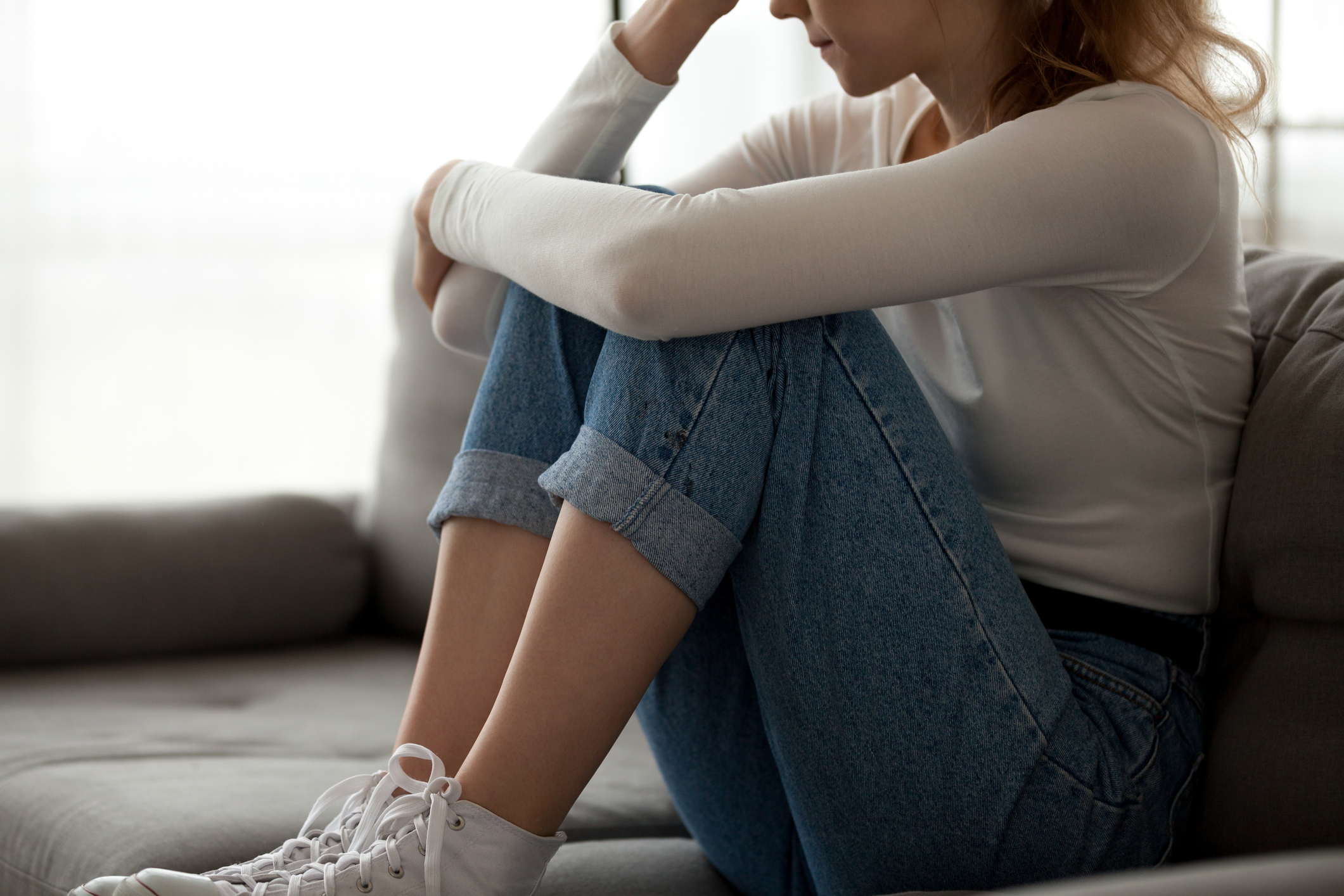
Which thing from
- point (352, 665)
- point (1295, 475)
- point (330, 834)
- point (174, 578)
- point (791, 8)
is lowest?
point (352, 665)

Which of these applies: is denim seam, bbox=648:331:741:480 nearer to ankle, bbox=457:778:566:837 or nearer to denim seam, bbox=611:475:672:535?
denim seam, bbox=611:475:672:535

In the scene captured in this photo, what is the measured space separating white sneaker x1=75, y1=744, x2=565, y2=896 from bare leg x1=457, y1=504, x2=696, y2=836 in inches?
0.6

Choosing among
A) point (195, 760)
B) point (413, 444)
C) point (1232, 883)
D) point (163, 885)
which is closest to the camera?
point (1232, 883)

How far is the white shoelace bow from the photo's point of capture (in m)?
0.70

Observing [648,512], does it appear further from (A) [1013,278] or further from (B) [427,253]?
(B) [427,253]

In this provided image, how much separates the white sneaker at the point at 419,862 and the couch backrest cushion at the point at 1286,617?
1.64 ft

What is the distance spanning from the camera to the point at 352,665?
1505 mm

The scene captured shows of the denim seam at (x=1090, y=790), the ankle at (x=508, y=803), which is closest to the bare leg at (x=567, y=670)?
the ankle at (x=508, y=803)

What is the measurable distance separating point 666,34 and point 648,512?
1.54ft

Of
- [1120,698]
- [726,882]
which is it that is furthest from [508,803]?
[1120,698]

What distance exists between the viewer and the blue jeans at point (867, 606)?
2.38 feet

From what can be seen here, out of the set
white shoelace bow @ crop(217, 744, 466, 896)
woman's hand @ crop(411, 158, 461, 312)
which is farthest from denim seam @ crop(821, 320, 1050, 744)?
woman's hand @ crop(411, 158, 461, 312)

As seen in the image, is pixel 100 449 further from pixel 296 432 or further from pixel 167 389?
pixel 296 432

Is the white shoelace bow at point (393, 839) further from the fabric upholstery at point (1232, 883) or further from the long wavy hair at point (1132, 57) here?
the long wavy hair at point (1132, 57)
